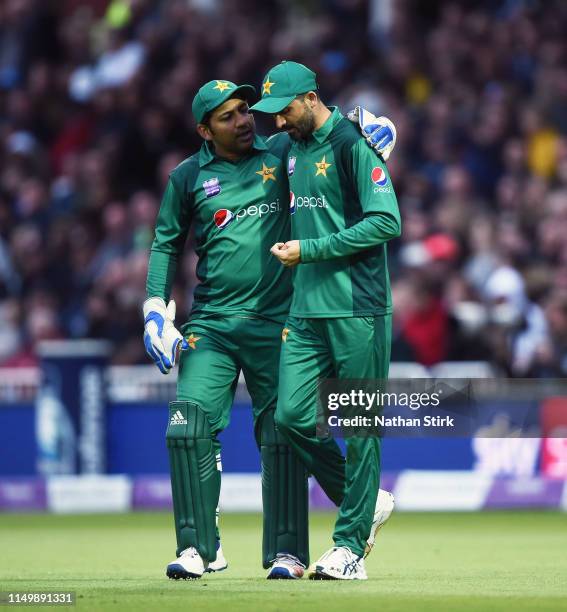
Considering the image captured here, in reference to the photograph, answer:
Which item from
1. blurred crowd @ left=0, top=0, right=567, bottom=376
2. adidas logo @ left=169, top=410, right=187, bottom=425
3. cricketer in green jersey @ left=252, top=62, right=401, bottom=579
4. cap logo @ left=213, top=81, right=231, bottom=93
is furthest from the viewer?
blurred crowd @ left=0, top=0, right=567, bottom=376

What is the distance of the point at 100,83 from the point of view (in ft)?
62.2

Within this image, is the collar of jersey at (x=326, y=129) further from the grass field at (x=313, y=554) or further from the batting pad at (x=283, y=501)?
the grass field at (x=313, y=554)

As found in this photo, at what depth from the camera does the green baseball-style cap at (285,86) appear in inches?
298

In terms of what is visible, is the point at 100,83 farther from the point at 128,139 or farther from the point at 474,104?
the point at 474,104

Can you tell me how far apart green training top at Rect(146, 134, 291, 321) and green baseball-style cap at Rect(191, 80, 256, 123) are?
22 centimetres

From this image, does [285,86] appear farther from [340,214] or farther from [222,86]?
[340,214]

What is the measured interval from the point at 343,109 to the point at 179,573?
9.08 metres

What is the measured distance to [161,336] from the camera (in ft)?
26.0

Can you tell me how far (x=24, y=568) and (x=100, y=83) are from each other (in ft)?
36.3

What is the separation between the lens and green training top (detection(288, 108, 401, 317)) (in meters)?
7.52

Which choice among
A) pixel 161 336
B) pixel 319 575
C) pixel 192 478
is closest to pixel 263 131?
pixel 161 336

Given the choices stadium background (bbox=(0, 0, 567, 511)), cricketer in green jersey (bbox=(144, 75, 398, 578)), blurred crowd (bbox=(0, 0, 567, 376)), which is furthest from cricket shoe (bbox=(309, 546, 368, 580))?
blurred crowd (bbox=(0, 0, 567, 376))

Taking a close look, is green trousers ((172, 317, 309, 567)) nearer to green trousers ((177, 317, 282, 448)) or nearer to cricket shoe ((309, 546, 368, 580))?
green trousers ((177, 317, 282, 448))

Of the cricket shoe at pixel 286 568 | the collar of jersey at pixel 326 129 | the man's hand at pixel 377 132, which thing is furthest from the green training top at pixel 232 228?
the cricket shoe at pixel 286 568
